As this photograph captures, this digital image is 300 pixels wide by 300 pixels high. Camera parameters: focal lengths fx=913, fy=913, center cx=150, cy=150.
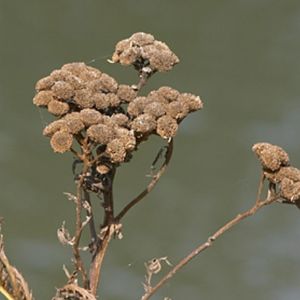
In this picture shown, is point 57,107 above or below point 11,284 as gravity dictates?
above

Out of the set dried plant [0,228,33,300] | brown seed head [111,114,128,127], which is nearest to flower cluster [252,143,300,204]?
brown seed head [111,114,128,127]

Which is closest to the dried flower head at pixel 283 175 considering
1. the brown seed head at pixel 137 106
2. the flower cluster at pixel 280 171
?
the flower cluster at pixel 280 171

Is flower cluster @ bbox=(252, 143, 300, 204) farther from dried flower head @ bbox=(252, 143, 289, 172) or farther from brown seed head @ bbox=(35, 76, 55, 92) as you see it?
brown seed head @ bbox=(35, 76, 55, 92)

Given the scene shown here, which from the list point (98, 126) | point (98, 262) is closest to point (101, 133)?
point (98, 126)

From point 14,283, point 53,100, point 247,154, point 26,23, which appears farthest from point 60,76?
point 26,23

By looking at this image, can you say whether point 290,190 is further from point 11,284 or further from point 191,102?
point 11,284
